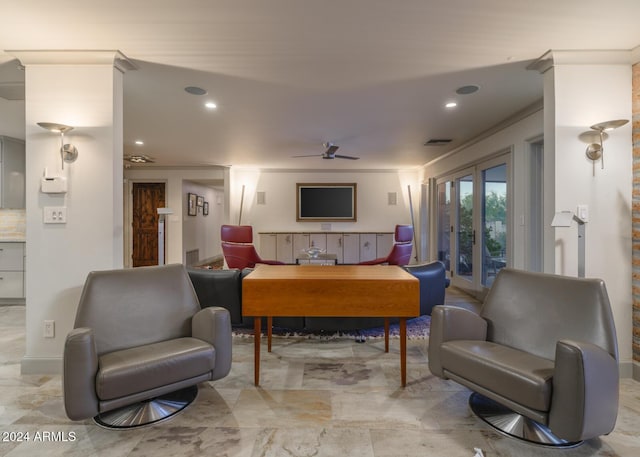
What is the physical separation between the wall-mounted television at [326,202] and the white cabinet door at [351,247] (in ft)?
1.87

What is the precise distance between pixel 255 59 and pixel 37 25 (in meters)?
1.37

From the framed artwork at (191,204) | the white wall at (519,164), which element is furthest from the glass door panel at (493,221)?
the framed artwork at (191,204)

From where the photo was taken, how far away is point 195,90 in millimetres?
2918

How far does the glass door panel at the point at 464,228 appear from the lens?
15.8ft

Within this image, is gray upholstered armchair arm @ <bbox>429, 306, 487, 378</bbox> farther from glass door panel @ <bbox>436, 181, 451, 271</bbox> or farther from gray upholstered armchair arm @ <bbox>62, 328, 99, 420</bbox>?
glass door panel @ <bbox>436, 181, 451, 271</bbox>

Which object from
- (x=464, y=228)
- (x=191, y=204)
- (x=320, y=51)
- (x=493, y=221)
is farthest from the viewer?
(x=191, y=204)

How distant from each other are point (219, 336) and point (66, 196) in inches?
63.8

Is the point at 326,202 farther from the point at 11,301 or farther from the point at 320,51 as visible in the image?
the point at 11,301

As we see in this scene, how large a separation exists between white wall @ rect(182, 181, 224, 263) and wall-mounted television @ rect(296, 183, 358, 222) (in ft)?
8.39

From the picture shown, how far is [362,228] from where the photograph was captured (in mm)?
7242

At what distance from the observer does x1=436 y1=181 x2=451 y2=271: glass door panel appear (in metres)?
5.65

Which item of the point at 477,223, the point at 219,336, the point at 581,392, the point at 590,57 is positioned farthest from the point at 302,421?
the point at 477,223

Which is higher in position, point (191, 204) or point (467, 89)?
point (467, 89)

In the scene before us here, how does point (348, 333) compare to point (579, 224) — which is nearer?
point (579, 224)
